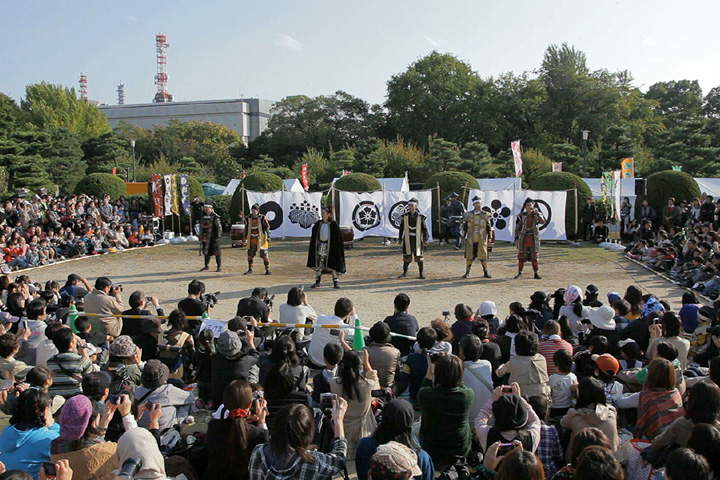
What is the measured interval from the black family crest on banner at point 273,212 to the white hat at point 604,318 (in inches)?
587

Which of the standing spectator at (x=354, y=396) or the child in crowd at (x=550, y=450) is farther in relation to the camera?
the standing spectator at (x=354, y=396)

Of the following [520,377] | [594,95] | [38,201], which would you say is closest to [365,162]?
[594,95]

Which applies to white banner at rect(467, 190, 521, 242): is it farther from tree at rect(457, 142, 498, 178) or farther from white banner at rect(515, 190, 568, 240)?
tree at rect(457, 142, 498, 178)

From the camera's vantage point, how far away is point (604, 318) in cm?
657

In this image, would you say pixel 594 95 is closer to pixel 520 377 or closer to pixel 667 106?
pixel 667 106

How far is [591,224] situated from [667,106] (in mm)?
43193

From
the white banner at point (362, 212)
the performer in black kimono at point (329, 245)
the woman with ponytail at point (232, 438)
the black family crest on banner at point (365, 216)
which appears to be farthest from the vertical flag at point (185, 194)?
the woman with ponytail at point (232, 438)

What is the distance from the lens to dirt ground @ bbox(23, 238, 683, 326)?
11.1 metres

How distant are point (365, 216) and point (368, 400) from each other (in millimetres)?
14775

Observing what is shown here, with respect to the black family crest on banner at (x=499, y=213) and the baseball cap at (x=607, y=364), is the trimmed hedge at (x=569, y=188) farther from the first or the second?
the baseball cap at (x=607, y=364)

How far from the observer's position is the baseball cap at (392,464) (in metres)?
2.98

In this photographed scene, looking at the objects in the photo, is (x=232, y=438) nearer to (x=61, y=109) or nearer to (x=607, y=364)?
(x=607, y=364)

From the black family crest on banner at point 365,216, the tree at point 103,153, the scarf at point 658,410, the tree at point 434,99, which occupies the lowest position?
the scarf at point 658,410

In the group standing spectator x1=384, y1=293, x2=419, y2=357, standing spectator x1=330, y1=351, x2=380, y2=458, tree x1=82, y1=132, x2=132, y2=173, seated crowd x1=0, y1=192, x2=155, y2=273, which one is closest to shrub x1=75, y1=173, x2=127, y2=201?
seated crowd x1=0, y1=192, x2=155, y2=273
